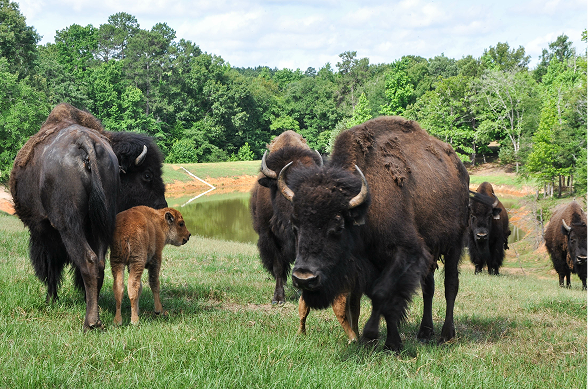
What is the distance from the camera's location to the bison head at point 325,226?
4707 millimetres

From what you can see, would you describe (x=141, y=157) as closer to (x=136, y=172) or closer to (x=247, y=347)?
(x=136, y=172)

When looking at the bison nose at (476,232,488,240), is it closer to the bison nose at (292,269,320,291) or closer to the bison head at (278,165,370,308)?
the bison head at (278,165,370,308)

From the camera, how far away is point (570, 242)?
15.8 meters

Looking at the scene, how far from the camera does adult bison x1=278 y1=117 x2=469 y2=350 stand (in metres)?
4.80

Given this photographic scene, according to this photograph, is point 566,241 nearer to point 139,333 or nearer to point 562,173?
point 139,333

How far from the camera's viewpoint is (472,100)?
60.1 meters

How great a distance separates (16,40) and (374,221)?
5029 cm

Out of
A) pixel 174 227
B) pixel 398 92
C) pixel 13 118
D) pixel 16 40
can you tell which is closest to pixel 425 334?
pixel 174 227

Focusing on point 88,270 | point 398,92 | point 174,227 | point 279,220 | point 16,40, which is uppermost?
point 16,40

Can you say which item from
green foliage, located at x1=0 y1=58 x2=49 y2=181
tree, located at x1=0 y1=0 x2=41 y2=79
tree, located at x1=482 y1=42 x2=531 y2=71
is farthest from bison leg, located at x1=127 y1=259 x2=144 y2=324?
tree, located at x1=482 y1=42 x2=531 y2=71

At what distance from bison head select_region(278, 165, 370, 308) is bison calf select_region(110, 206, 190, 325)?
82.0 inches

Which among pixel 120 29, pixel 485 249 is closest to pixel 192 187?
pixel 485 249

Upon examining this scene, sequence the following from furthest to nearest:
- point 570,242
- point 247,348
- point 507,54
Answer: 1. point 507,54
2. point 570,242
3. point 247,348

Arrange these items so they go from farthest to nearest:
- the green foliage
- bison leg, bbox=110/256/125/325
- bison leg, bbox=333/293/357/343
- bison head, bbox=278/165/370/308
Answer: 1. the green foliage
2. bison leg, bbox=110/256/125/325
3. bison leg, bbox=333/293/357/343
4. bison head, bbox=278/165/370/308
